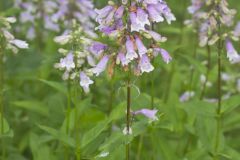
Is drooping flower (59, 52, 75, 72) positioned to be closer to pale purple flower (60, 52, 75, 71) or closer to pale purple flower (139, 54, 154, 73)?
pale purple flower (60, 52, 75, 71)

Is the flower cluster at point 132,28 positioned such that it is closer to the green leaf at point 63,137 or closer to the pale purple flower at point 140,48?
the pale purple flower at point 140,48

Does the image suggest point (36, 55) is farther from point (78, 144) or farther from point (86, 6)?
point (78, 144)

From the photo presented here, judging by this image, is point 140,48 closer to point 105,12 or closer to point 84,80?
point 105,12

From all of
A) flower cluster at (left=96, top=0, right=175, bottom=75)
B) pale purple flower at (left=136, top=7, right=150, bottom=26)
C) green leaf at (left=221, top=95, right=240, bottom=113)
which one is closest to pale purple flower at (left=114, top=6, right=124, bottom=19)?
flower cluster at (left=96, top=0, right=175, bottom=75)

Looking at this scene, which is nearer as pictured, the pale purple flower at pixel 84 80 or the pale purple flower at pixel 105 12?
the pale purple flower at pixel 105 12

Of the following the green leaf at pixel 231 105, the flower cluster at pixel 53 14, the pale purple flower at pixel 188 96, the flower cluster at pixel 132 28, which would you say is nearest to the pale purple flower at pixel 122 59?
the flower cluster at pixel 132 28

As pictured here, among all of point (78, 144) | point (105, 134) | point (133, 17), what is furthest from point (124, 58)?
point (105, 134)
